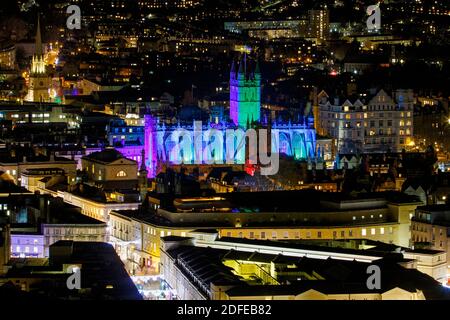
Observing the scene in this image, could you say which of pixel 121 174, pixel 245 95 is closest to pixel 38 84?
pixel 245 95

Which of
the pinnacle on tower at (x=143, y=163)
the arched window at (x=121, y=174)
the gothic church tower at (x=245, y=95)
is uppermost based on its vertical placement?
the gothic church tower at (x=245, y=95)

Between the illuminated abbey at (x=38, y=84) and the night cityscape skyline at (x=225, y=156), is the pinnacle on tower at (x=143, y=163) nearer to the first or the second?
the night cityscape skyline at (x=225, y=156)

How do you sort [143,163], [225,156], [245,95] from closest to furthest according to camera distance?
[143,163]
[225,156]
[245,95]

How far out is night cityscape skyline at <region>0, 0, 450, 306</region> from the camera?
36.0 meters

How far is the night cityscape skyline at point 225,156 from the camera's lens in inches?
1417

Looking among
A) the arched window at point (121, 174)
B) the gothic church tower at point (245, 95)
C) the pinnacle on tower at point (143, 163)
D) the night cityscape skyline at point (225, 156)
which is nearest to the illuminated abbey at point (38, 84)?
the night cityscape skyline at point (225, 156)

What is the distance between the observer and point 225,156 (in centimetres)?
5731

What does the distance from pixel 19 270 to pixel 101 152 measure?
2023 centimetres

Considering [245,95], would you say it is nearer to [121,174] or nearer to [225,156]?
[225,156]

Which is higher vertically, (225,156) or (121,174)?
(225,156)

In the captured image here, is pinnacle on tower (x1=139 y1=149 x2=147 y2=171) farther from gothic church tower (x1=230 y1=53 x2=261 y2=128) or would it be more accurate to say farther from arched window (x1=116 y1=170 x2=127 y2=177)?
gothic church tower (x1=230 y1=53 x2=261 y2=128)

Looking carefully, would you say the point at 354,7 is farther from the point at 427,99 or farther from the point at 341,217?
the point at 341,217
